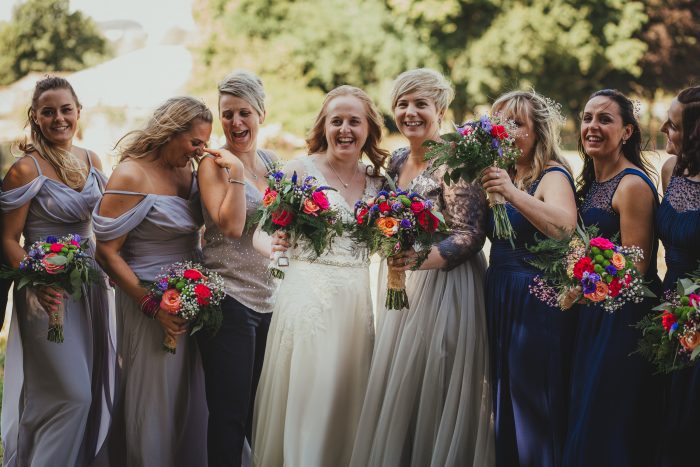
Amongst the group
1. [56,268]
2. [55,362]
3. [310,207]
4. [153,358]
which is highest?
[310,207]

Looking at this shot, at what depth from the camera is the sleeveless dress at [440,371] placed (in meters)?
4.88

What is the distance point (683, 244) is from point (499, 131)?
1.27m

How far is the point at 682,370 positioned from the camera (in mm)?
4301

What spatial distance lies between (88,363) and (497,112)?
3.38 metres

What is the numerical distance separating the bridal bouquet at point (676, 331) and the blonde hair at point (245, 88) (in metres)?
2.96

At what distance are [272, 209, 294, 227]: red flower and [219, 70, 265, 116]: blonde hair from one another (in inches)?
41.9

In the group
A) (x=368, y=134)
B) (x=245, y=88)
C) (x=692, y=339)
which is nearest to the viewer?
(x=692, y=339)

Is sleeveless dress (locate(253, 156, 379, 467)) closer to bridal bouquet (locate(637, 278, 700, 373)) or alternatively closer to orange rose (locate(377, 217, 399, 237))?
orange rose (locate(377, 217, 399, 237))

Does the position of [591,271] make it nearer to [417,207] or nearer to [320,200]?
[417,207]

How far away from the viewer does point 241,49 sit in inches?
1150

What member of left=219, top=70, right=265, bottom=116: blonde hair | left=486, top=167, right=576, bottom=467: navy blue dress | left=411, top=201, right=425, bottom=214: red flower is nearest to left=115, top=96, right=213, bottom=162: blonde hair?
left=219, top=70, right=265, bottom=116: blonde hair

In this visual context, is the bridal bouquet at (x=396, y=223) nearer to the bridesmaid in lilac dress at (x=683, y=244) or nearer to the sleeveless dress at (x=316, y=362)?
the sleeveless dress at (x=316, y=362)

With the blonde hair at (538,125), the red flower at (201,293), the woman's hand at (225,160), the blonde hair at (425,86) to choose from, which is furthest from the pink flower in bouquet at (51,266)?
the blonde hair at (538,125)

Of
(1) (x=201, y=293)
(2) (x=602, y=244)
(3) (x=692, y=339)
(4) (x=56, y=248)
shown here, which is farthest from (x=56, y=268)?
(3) (x=692, y=339)
